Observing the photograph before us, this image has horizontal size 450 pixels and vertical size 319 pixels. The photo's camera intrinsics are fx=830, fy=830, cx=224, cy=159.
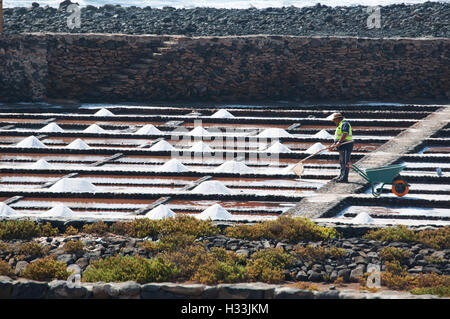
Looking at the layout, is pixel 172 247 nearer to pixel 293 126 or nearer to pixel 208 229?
pixel 208 229

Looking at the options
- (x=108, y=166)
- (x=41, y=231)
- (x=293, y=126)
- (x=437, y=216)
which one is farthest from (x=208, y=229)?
(x=293, y=126)

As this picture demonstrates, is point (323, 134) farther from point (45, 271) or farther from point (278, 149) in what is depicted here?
point (45, 271)

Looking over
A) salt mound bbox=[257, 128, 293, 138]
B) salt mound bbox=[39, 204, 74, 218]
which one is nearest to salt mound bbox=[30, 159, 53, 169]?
salt mound bbox=[39, 204, 74, 218]

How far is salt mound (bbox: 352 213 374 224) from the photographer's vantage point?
35.9 feet

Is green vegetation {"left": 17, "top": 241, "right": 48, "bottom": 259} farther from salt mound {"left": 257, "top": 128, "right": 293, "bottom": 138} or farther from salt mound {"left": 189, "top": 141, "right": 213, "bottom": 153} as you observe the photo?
salt mound {"left": 257, "top": 128, "right": 293, "bottom": 138}

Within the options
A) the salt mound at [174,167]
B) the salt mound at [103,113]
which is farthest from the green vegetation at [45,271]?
the salt mound at [103,113]

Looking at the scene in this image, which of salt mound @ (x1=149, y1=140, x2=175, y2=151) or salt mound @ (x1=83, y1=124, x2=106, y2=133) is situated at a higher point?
salt mound @ (x1=83, y1=124, x2=106, y2=133)

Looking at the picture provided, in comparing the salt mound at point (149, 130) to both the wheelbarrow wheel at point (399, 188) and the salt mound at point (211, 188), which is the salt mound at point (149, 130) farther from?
the wheelbarrow wheel at point (399, 188)

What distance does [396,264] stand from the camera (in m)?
8.62

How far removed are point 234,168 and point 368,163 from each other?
246cm

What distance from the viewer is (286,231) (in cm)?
968

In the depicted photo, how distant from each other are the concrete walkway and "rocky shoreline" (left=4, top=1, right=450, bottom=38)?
6945mm

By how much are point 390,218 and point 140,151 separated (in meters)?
6.60

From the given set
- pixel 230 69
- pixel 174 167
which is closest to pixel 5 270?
pixel 174 167
